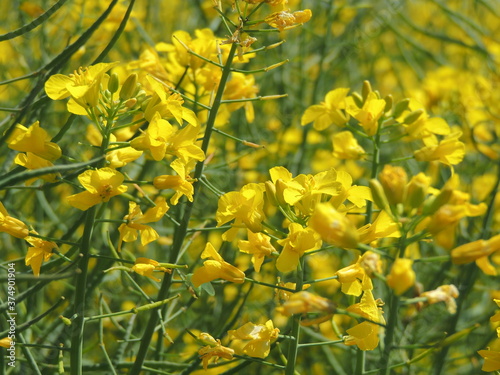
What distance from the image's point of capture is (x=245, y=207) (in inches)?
36.3

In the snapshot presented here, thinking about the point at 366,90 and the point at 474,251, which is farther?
the point at 366,90

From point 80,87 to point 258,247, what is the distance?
339mm

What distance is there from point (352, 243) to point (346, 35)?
160 centimetres

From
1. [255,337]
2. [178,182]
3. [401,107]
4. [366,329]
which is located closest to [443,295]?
[366,329]

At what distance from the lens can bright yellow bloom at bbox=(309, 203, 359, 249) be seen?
0.75 metres

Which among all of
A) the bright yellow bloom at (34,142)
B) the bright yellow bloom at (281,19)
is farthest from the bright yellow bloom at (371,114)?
the bright yellow bloom at (34,142)

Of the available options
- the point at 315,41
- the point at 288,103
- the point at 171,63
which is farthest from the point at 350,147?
the point at 315,41

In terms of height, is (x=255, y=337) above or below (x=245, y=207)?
below

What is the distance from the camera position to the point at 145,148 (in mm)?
936

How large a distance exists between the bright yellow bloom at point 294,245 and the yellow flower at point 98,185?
9.3 inches

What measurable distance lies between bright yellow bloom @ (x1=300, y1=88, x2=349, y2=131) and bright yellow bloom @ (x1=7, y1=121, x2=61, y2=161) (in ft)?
1.74

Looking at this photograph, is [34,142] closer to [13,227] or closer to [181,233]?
[13,227]

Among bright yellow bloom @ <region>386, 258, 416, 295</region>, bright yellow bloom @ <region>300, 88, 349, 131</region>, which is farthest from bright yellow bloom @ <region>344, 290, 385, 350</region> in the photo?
bright yellow bloom @ <region>300, 88, 349, 131</region>

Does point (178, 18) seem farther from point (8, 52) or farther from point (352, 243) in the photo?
point (352, 243)
